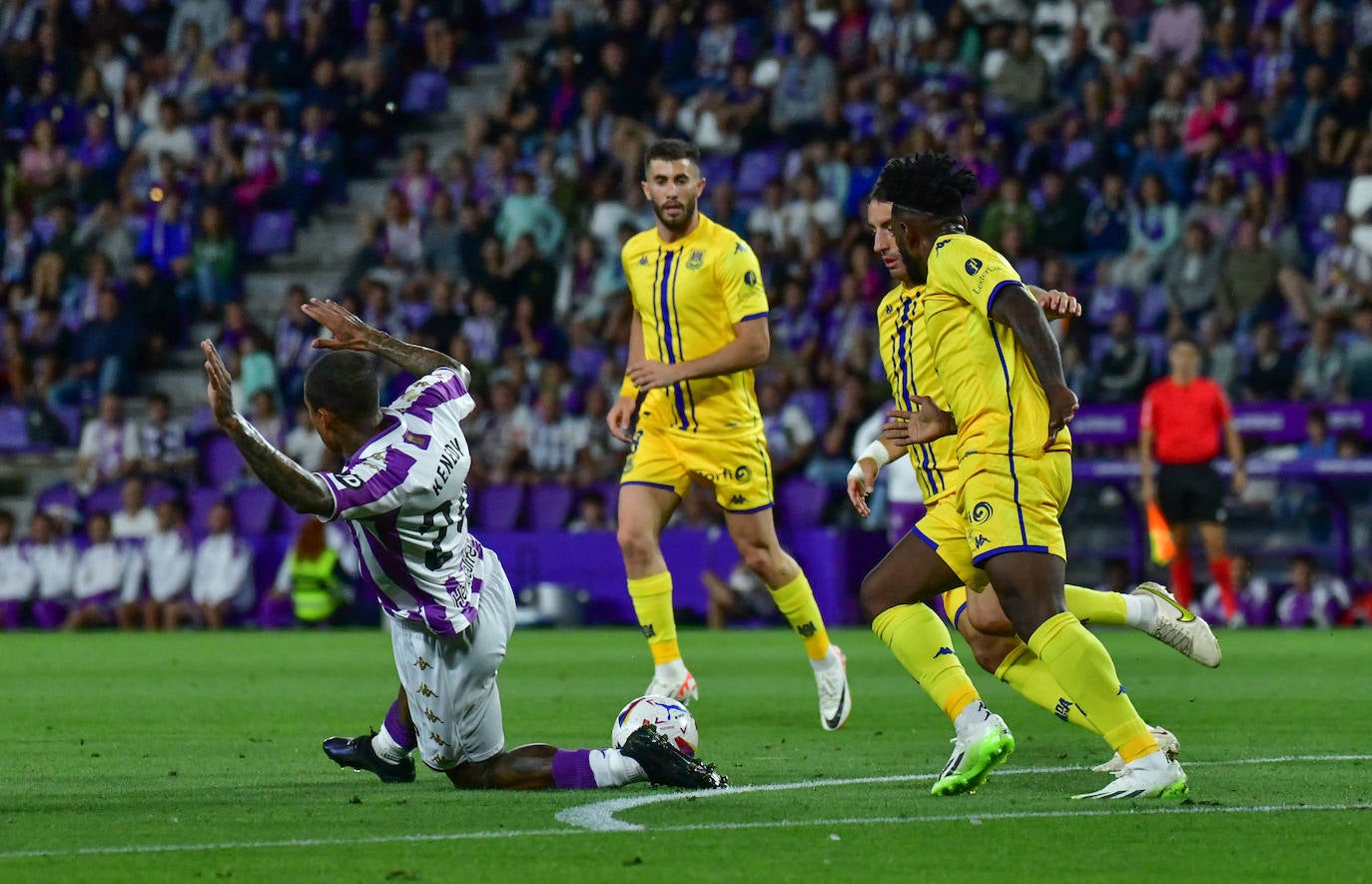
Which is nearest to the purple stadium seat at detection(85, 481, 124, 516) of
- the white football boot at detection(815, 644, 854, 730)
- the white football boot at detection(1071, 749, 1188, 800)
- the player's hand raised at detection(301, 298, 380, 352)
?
the white football boot at detection(815, 644, 854, 730)

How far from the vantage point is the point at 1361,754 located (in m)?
7.93

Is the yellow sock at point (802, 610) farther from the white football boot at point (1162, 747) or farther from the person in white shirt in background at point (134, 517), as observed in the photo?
the person in white shirt in background at point (134, 517)

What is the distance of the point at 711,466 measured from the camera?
10.4 metres

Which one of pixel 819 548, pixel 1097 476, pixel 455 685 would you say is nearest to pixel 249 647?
pixel 819 548

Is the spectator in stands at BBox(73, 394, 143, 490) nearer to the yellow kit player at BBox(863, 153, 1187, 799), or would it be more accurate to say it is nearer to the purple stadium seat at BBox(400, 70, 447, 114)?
the purple stadium seat at BBox(400, 70, 447, 114)

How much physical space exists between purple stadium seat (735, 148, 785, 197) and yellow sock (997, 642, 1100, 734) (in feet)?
48.8

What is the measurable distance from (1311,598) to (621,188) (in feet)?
28.8

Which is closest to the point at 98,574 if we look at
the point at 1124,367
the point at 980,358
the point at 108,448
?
the point at 108,448

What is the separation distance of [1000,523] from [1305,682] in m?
5.75

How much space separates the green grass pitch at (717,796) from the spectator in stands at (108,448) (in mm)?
9077

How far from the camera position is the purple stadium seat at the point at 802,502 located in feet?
61.2

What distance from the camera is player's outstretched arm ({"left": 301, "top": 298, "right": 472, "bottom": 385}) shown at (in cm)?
745

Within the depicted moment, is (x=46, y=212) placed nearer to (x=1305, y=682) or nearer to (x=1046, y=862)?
(x=1305, y=682)

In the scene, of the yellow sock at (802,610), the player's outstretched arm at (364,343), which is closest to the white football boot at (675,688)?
the yellow sock at (802,610)
